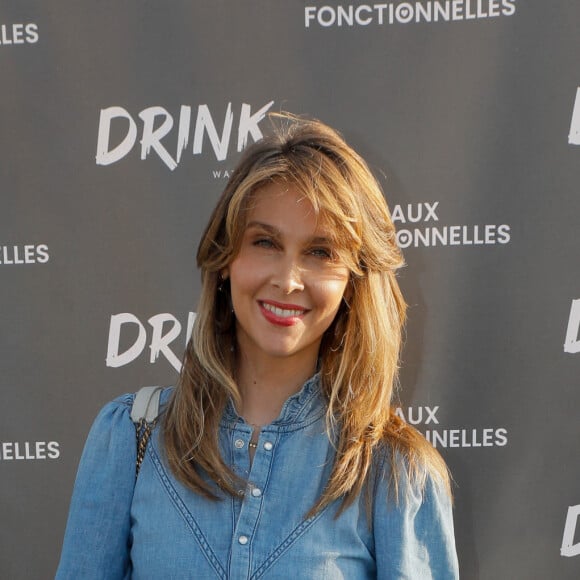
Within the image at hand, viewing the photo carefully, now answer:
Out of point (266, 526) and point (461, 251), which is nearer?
point (266, 526)

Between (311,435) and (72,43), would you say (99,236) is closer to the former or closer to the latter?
(72,43)

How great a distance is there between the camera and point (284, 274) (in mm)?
1377

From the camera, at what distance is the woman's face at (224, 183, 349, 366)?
1383mm

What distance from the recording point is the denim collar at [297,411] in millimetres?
1439

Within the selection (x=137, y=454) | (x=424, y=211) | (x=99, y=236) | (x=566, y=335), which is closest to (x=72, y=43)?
(x=99, y=236)

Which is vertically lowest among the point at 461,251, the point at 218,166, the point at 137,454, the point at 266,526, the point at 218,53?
the point at 266,526

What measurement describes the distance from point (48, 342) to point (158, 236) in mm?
419

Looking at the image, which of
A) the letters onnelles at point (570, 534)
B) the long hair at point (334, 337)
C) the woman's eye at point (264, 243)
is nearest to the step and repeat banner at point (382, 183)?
the letters onnelles at point (570, 534)

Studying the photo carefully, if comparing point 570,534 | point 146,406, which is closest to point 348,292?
point 146,406

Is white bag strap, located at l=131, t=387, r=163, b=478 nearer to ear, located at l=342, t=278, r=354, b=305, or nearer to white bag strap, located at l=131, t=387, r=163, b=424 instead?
white bag strap, located at l=131, t=387, r=163, b=424

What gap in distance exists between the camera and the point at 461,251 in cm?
205

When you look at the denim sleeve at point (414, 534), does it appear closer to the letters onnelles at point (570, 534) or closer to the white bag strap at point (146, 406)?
the white bag strap at point (146, 406)

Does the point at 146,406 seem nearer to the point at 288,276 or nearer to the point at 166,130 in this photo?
the point at 288,276

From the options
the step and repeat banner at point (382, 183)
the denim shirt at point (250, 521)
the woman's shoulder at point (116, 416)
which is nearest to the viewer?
the denim shirt at point (250, 521)
